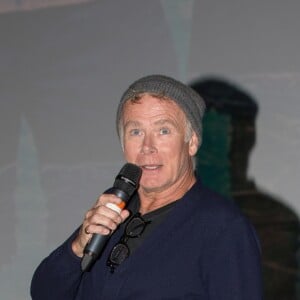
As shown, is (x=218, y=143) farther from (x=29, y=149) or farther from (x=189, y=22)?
(x=29, y=149)

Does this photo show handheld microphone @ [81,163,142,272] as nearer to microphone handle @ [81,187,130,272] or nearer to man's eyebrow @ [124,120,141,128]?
microphone handle @ [81,187,130,272]

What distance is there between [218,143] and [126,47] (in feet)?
1.90

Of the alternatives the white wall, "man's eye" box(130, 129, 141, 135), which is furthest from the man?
the white wall

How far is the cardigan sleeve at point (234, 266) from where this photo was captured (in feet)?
4.18

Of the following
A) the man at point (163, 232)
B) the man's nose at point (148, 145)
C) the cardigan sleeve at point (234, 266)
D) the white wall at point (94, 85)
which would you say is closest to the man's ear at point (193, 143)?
the man at point (163, 232)

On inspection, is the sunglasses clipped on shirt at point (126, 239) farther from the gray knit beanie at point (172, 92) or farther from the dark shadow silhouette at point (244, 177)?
the dark shadow silhouette at point (244, 177)

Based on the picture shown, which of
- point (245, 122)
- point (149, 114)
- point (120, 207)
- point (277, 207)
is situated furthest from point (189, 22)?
point (120, 207)

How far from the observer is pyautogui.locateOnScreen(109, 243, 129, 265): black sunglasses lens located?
4.59 feet

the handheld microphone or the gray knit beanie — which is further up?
the gray knit beanie

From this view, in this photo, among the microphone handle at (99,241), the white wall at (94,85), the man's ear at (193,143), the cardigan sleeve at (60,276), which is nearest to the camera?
the microphone handle at (99,241)

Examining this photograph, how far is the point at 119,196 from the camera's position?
1259mm

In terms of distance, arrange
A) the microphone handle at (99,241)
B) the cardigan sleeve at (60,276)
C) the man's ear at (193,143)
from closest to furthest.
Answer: the microphone handle at (99,241)
the cardigan sleeve at (60,276)
the man's ear at (193,143)

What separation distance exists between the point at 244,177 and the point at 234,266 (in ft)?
5.05

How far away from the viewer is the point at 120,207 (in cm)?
125
